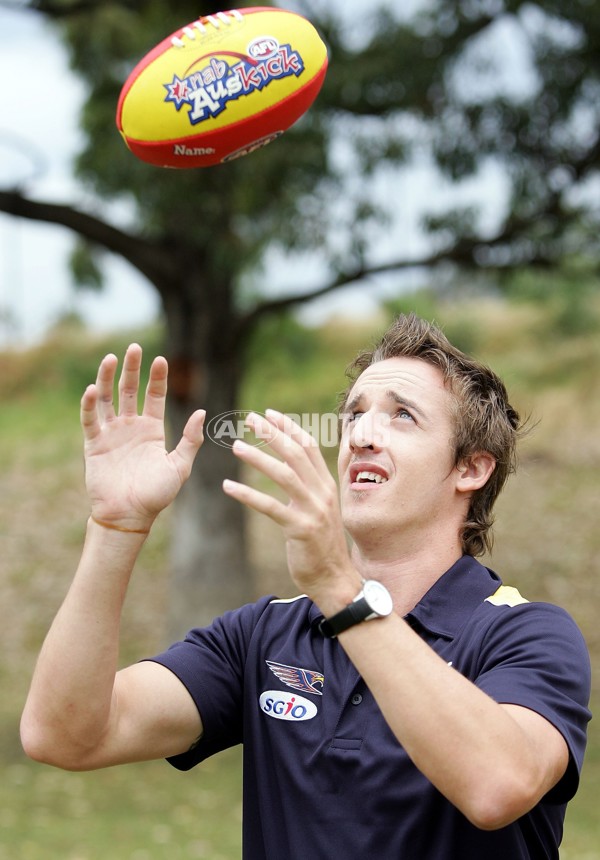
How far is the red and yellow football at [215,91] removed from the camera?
12.3ft

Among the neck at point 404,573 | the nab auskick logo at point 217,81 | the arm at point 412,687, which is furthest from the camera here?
the nab auskick logo at point 217,81

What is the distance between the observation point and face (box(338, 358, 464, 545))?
7.28 ft

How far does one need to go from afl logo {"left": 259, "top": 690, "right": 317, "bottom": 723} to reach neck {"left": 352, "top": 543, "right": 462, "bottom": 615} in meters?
0.27

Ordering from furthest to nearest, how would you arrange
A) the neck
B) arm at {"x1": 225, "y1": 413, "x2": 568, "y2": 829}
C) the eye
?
the eye, the neck, arm at {"x1": 225, "y1": 413, "x2": 568, "y2": 829}

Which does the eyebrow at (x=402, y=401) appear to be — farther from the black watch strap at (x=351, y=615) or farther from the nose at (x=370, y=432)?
the black watch strap at (x=351, y=615)

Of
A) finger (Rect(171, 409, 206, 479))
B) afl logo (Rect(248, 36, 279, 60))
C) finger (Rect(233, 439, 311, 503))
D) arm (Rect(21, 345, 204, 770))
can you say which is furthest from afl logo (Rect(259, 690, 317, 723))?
afl logo (Rect(248, 36, 279, 60))

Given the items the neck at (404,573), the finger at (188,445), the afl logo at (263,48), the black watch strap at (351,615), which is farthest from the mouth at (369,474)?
the afl logo at (263,48)

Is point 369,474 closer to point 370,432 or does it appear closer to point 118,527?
point 370,432

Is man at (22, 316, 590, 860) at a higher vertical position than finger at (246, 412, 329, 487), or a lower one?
lower

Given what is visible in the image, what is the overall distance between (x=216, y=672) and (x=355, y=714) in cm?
39

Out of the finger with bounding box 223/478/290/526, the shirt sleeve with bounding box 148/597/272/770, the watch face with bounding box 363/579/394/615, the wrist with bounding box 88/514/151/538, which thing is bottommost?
the shirt sleeve with bounding box 148/597/272/770

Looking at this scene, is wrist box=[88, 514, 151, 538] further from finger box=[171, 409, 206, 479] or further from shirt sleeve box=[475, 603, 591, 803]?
shirt sleeve box=[475, 603, 591, 803]

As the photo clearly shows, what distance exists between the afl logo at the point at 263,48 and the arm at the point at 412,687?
2344 millimetres

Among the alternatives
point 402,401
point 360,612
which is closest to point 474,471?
point 402,401
